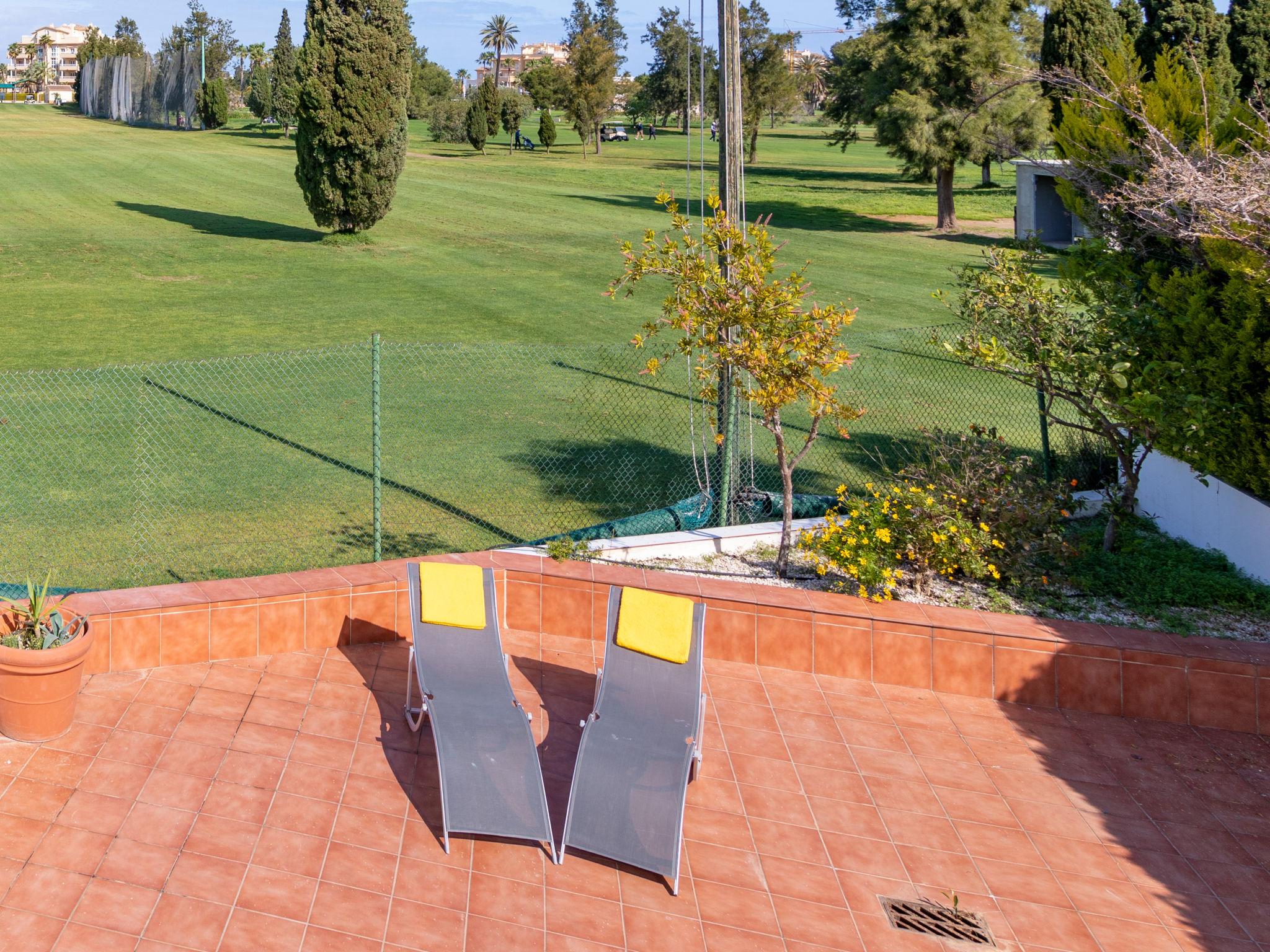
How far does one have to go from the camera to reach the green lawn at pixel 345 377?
30.4 feet

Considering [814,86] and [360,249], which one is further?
[814,86]

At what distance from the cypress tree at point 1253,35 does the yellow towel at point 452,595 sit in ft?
118

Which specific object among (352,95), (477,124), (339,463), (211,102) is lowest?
(339,463)

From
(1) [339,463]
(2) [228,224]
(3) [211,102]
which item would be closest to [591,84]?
(3) [211,102]

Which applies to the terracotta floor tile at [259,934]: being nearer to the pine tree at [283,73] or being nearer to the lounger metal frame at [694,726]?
the lounger metal frame at [694,726]

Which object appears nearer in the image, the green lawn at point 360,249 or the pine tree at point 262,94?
the green lawn at point 360,249

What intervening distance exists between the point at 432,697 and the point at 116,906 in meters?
1.67

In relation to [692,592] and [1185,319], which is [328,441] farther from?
[1185,319]

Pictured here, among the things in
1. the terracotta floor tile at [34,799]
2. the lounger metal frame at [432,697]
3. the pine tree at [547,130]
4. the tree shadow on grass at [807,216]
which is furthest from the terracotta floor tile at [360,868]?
the pine tree at [547,130]

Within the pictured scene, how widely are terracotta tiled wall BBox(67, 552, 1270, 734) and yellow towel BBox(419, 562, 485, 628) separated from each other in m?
0.71

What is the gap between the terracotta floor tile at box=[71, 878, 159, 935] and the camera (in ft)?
14.0

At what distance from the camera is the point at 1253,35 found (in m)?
34.3

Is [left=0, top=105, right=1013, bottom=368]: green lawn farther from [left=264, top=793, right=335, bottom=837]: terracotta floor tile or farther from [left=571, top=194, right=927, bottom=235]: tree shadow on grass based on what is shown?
[left=264, top=793, right=335, bottom=837]: terracotta floor tile

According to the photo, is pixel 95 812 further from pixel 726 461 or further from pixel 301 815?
pixel 726 461
